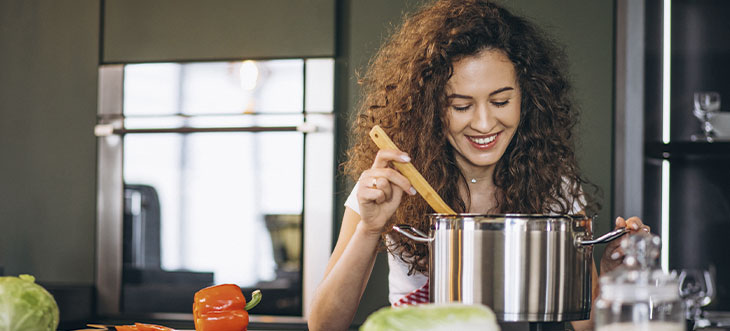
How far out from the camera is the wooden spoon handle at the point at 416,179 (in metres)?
1.12

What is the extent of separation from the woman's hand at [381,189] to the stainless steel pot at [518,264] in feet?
0.79

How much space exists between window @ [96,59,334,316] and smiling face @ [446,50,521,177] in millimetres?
1136

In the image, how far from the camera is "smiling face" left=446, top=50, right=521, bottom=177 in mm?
1358

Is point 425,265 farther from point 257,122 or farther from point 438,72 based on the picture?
point 257,122

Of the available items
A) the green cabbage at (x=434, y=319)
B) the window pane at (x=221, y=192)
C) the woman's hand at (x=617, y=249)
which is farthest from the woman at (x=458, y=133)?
the window pane at (x=221, y=192)

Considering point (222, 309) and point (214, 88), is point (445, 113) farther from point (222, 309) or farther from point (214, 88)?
point (214, 88)

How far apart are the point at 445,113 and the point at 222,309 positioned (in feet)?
1.97

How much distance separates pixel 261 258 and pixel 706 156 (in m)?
1.55

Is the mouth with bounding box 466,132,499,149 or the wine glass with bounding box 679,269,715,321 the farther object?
the wine glass with bounding box 679,269,715,321

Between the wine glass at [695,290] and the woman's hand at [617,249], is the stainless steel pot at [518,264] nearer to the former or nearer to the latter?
the woman's hand at [617,249]

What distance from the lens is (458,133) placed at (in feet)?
4.60

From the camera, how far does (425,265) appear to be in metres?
1.43

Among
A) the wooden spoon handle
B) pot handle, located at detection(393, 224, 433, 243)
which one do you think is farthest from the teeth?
pot handle, located at detection(393, 224, 433, 243)

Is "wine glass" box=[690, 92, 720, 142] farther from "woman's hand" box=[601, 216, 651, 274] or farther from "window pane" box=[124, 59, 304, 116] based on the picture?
"window pane" box=[124, 59, 304, 116]
